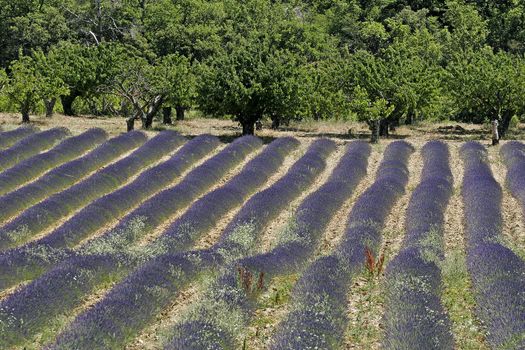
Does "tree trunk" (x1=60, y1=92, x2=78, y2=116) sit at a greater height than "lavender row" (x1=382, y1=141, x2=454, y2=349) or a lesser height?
lesser

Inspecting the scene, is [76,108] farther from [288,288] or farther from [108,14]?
[288,288]

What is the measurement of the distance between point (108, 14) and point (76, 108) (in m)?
19.9

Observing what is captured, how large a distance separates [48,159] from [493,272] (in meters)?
17.0

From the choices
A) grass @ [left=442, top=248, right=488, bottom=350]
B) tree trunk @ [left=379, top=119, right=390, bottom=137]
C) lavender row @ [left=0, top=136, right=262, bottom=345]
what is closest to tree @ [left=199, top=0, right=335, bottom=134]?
tree trunk @ [left=379, top=119, right=390, bottom=137]

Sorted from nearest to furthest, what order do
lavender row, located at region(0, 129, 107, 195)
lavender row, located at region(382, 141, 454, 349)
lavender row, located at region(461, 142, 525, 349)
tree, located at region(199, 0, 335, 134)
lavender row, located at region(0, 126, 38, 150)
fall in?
lavender row, located at region(382, 141, 454, 349)
lavender row, located at region(461, 142, 525, 349)
lavender row, located at region(0, 129, 107, 195)
lavender row, located at region(0, 126, 38, 150)
tree, located at region(199, 0, 335, 134)

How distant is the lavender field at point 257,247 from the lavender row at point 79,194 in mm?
63

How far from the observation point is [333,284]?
12.3 meters

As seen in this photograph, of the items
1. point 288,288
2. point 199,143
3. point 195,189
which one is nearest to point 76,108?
point 199,143

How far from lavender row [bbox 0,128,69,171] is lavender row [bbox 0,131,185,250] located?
3726 millimetres

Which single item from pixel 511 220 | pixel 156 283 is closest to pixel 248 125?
pixel 511 220

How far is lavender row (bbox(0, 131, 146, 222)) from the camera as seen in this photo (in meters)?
19.6

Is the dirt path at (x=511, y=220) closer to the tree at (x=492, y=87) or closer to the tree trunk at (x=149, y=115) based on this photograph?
the tree at (x=492, y=87)

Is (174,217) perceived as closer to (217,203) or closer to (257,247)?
(217,203)

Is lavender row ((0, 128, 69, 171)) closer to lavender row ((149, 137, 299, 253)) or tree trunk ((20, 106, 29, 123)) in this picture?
tree trunk ((20, 106, 29, 123))
